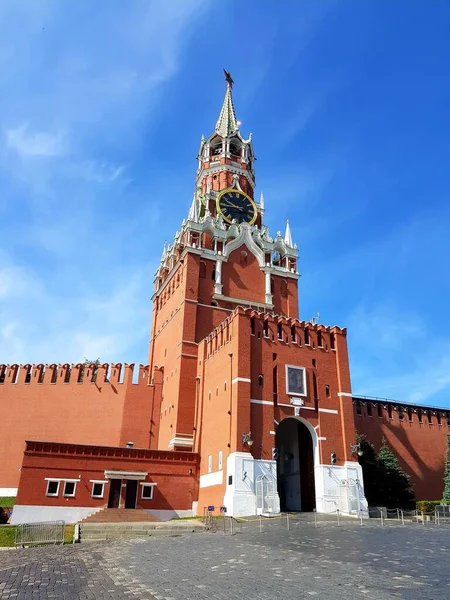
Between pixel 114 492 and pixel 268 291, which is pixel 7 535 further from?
pixel 268 291

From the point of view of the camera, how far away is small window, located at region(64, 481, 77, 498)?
27.7 m

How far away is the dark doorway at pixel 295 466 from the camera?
101ft

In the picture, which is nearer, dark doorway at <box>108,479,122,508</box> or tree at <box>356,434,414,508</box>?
dark doorway at <box>108,479,122,508</box>

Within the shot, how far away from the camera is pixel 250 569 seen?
1145 cm

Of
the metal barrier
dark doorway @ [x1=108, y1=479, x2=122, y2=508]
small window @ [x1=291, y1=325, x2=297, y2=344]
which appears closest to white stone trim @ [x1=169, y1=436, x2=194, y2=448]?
dark doorway @ [x1=108, y1=479, x2=122, y2=508]

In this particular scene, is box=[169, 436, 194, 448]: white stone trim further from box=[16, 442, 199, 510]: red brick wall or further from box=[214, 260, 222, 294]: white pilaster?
box=[214, 260, 222, 294]: white pilaster

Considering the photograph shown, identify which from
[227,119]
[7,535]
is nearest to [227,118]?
[227,119]

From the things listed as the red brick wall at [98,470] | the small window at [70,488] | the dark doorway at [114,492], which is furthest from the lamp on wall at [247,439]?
the small window at [70,488]

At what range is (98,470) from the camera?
28.9 metres

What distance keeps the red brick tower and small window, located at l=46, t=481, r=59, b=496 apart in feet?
27.5

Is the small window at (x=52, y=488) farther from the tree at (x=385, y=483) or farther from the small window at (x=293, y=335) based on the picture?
the tree at (x=385, y=483)

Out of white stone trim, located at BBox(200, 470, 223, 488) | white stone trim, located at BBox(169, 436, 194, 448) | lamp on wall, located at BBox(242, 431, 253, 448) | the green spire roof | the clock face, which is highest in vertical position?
the green spire roof

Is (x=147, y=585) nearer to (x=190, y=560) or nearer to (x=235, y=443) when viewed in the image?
(x=190, y=560)

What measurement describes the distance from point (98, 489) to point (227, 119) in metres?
43.7
